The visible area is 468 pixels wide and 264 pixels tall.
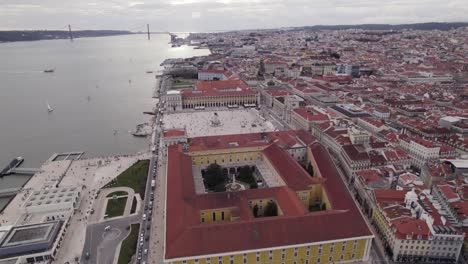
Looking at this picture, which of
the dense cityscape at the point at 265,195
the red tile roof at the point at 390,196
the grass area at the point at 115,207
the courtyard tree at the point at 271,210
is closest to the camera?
the dense cityscape at the point at 265,195

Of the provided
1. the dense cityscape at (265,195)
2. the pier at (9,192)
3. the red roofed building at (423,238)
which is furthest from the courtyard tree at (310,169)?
the pier at (9,192)

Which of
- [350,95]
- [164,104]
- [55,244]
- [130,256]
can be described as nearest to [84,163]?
[55,244]

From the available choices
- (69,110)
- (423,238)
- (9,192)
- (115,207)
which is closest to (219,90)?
(69,110)

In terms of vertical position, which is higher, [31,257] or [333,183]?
[333,183]

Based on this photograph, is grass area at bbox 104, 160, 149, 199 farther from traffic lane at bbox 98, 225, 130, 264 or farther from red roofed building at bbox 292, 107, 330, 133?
red roofed building at bbox 292, 107, 330, 133

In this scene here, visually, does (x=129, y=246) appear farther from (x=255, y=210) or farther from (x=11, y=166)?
(x=11, y=166)

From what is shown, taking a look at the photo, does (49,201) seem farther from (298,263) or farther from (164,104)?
(164,104)

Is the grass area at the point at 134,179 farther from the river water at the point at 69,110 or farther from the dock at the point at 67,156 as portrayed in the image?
the dock at the point at 67,156
